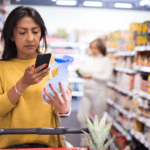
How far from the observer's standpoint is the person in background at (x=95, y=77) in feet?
11.1

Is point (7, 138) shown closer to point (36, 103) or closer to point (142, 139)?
point (36, 103)

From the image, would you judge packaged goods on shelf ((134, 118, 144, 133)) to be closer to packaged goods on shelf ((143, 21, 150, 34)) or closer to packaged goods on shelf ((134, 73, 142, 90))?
packaged goods on shelf ((134, 73, 142, 90))

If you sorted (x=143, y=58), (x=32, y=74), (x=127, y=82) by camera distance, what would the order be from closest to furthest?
1. (x=32, y=74)
2. (x=143, y=58)
3. (x=127, y=82)

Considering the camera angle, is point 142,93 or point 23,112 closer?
point 23,112

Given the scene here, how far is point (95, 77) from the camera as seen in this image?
336 cm

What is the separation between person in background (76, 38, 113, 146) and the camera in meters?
3.37

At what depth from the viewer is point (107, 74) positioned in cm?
338

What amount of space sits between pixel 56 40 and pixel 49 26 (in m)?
A: 0.54

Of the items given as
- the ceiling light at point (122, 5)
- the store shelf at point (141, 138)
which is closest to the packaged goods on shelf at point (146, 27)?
the store shelf at point (141, 138)

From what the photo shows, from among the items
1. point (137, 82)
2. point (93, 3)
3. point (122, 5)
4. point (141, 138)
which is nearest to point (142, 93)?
point (137, 82)

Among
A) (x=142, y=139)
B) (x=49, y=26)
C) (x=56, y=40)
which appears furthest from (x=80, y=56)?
(x=142, y=139)

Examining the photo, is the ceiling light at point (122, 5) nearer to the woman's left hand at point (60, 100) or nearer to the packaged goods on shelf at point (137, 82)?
the packaged goods on shelf at point (137, 82)

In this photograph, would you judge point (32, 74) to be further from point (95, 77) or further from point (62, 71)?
point (95, 77)

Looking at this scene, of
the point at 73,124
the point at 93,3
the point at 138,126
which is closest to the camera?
the point at 138,126
